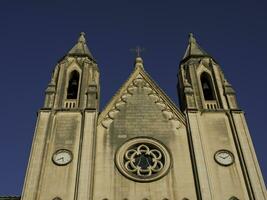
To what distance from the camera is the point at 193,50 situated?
32.5 metres

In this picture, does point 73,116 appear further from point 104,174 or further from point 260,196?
point 260,196

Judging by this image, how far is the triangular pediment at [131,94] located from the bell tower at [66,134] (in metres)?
0.86

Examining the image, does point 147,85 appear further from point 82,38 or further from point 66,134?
point 82,38

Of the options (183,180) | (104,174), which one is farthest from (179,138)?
(104,174)

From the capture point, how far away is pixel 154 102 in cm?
2758

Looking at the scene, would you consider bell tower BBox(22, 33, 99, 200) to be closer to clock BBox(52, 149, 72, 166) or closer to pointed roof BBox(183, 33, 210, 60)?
clock BBox(52, 149, 72, 166)

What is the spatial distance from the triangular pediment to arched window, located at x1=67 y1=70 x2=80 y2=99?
10.8 feet

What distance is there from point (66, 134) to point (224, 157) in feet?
30.8

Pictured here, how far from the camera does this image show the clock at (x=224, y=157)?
77.3 ft

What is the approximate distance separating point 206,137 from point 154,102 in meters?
4.51

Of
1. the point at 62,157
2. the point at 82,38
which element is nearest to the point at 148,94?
the point at 62,157

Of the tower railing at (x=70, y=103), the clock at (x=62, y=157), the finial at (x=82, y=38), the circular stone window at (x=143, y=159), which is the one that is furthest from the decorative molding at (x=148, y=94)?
the finial at (x=82, y=38)

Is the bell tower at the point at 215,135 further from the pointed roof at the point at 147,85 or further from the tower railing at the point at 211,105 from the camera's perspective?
the pointed roof at the point at 147,85

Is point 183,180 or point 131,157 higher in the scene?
point 131,157
